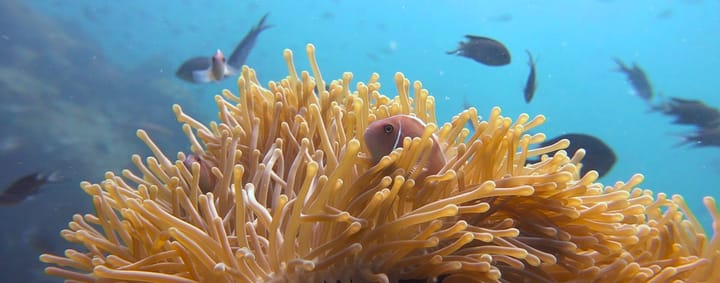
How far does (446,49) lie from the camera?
197ft

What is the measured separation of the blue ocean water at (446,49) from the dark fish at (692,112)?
961 centimetres

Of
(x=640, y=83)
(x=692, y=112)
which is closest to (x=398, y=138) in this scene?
(x=692, y=112)

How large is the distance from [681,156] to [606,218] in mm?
65845

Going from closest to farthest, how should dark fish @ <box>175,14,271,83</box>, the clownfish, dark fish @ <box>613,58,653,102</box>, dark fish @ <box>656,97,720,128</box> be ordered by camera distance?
the clownfish
dark fish @ <box>175,14,271,83</box>
dark fish @ <box>656,97,720,128</box>
dark fish @ <box>613,58,653,102</box>

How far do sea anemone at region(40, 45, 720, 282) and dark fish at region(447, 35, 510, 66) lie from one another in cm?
338

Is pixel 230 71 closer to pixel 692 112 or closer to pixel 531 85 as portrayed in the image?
pixel 531 85

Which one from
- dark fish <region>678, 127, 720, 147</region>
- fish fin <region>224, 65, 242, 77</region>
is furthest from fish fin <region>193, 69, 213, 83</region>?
dark fish <region>678, 127, 720, 147</region>

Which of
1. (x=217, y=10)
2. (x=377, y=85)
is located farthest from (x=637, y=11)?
(x=377, y=85)

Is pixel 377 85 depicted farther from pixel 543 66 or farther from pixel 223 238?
pixel 543 66

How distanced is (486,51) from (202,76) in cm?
304

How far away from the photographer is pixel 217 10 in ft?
132

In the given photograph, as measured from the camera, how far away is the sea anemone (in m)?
1.34

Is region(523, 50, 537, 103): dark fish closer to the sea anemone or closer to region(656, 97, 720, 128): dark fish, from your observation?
region(656, 97, 720, 128): dark fish

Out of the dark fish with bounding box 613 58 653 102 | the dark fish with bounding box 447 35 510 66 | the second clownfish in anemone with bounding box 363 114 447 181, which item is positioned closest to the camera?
the second clownfish in anemone with bounding box 363 114 447 181
